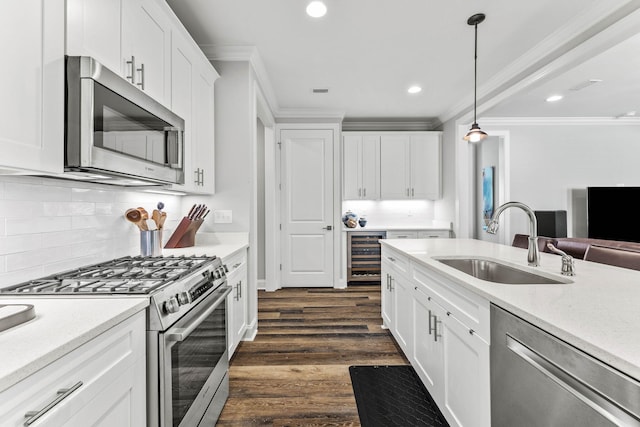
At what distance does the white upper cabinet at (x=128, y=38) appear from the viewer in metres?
1.24

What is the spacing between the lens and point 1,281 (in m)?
1.21

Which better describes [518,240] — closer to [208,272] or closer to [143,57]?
[208,272]

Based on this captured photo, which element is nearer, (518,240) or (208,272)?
(208,272)

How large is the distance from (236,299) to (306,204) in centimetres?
233

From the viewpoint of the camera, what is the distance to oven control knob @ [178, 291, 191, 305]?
1249 millimetres

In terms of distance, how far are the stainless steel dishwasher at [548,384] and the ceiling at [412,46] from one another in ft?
7.26

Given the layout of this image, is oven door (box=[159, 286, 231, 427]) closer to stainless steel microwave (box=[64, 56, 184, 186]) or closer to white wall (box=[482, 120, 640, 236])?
stainless steel microwave (box=[64, 56, 184, 186])

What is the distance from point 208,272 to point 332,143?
10.8 ft

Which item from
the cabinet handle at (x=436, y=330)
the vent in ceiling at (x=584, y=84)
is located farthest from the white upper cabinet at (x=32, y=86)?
the vent in ceiling at (x=584, y=84)

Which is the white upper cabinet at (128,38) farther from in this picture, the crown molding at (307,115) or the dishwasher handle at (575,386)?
the crown molding at (307,115)

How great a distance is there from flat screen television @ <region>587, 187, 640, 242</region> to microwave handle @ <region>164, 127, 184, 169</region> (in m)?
5.80

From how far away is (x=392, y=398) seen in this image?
6.42ft

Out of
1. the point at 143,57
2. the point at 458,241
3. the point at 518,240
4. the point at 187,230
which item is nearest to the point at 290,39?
the point at 143,57

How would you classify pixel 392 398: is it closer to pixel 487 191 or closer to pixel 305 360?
pixel 305 360
